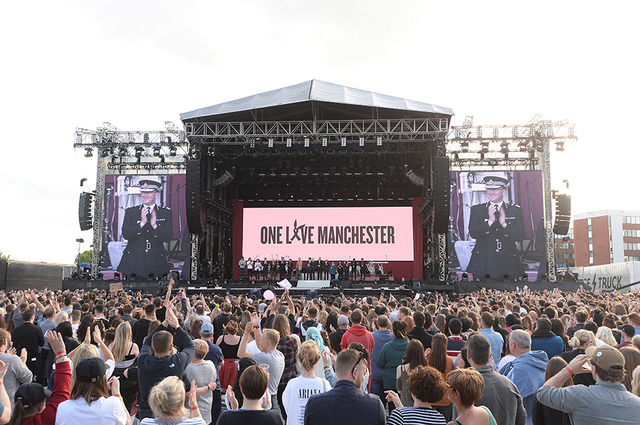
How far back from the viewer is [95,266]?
26.0 meters

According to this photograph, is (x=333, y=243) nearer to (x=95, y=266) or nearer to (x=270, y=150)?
(x=270, y=150)

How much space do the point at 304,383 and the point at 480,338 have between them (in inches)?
50.3

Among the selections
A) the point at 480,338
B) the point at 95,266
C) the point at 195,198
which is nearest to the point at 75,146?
the point at 95,266

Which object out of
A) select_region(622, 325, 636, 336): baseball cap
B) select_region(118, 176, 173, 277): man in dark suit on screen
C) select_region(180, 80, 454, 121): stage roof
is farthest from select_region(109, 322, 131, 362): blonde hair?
select_region(118, 176, 173, 277): man in dark suit on screen

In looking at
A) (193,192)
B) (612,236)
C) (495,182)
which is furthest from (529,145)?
(612,236)

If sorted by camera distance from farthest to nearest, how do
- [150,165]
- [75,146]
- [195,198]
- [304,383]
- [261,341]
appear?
[150,165] → [75,146] → [195,198] → [261,341] → [304,383]

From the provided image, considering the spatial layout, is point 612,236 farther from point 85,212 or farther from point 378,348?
point 378,348

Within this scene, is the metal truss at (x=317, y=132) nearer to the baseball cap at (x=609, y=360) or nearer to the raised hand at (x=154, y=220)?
the raised hand at (x=154, y=220)

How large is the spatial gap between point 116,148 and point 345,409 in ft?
84.0

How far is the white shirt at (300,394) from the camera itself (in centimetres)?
364

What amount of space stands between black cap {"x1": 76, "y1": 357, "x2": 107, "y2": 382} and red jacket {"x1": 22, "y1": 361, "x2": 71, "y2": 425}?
0.45 metres

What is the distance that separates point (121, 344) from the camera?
4.62m

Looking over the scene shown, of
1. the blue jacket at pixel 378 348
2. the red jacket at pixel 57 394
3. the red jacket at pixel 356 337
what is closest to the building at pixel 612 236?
the blue jacket at pixel 378 348

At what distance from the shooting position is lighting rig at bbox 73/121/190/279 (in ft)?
82.4
